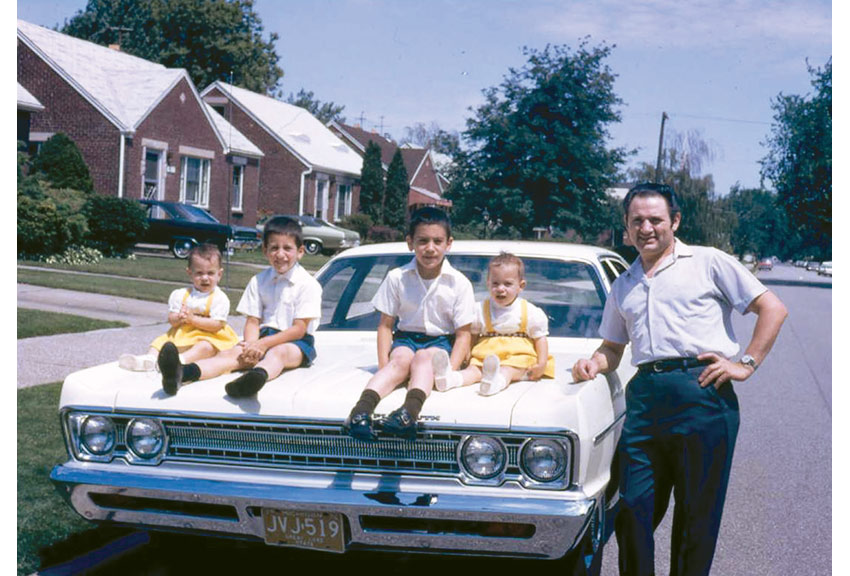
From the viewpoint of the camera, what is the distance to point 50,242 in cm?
1900

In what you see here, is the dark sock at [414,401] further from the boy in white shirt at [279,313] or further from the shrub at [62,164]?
the shrub at [62,164]

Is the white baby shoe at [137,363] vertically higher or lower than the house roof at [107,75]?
lower

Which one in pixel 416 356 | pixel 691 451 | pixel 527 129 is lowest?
pixel 691 451

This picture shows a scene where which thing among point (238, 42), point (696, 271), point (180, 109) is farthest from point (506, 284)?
point (238, 42)

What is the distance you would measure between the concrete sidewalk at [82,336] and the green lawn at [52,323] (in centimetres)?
19

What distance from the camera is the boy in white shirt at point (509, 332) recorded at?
13.4ft

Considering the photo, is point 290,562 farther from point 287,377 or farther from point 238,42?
point 238,42

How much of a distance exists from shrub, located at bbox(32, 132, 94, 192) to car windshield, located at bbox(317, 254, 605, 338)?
2009 centimetres

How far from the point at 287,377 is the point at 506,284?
110 cm

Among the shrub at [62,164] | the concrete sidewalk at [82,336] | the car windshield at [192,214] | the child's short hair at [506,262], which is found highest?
the shrub at [62,164]

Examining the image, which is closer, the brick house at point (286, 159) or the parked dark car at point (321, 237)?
the parked dark car at point (321, 237)

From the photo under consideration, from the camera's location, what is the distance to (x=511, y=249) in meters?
5.50

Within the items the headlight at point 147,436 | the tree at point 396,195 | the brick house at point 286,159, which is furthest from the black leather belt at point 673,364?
the tree at point 396,195

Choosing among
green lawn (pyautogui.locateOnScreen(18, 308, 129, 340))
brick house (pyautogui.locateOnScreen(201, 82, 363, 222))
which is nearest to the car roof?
green lawn (pyautogui.locateOnScreen(18, 308, 129, 340))
